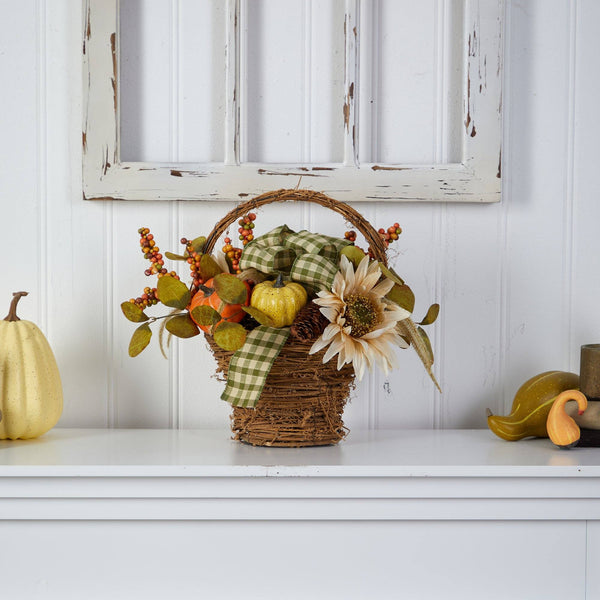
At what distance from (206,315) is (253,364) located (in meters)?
0.08

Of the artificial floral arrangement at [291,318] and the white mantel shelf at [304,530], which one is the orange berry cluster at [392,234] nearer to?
the artificial floral arrangement at [291,318]

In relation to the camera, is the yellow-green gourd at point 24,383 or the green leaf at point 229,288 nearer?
the green leaf at point 229,288

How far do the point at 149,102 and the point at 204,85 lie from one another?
9cm

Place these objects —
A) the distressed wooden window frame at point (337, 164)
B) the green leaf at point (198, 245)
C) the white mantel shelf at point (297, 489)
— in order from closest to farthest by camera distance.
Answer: the white mantel shelf at point (297, 489) < the green leaf at point (198, 245) < the distressed wooden window frame at point (337, 164)

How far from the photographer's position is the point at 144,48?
3.31ft

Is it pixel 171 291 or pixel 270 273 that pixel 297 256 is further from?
pixel 171 291

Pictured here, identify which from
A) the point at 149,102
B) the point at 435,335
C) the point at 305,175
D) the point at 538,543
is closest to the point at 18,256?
the point at 149,102

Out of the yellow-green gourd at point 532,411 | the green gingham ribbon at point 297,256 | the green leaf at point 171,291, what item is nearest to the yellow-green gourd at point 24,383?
the green leaf at point 171,291

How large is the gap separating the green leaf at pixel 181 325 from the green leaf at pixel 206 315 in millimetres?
38

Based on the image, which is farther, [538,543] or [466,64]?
[466,64]

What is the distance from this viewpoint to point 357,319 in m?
0.75

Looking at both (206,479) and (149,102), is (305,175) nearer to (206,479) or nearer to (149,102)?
(149,102)

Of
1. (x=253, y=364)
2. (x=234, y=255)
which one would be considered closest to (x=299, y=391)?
(x=253, y=364)

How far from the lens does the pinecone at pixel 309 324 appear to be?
76 centimetres
